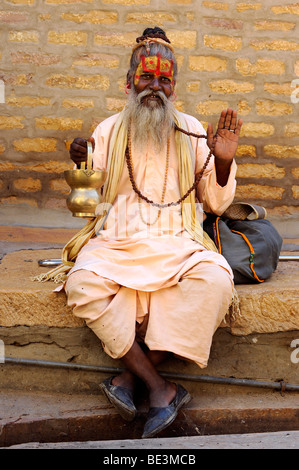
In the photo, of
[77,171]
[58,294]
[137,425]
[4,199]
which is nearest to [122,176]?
[77,171]

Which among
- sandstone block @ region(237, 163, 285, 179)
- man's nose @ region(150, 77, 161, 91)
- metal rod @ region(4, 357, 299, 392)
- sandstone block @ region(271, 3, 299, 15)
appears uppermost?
sandstone block @ region(271, 3, 299, 15)

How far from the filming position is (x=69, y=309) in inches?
115

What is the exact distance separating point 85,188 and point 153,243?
45 cm

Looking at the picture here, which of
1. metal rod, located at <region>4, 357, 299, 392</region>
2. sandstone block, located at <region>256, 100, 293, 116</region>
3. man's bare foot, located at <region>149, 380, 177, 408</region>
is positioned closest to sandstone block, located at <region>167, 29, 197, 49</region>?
sandstone block, located at <region>256, 100, 293, 116</region>

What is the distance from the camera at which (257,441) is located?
2367mm

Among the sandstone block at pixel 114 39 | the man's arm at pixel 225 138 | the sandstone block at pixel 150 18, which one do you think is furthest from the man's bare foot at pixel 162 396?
the sandstone block at pixel 150 18

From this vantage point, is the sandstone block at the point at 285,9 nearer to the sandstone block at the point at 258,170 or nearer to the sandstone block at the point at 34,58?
the sandstone block at the point at 258,170

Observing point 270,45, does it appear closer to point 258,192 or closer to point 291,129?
point 291,129

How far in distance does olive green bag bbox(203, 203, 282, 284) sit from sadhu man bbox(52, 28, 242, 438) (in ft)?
0.30

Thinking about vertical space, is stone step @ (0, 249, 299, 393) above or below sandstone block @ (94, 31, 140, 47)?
below

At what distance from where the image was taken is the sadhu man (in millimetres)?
2607

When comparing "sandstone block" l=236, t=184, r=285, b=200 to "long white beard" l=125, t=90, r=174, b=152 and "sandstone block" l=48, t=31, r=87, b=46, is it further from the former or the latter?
"long white beard" l=125, t=90, r=174, b=152

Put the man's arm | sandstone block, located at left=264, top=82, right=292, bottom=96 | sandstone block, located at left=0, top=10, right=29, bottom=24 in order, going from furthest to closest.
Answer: sandstone block, located at left=264, top=82, right=292, bottom=96
sandstone block, located at left=0, top=10, right=29, bottom=24
the man's arm

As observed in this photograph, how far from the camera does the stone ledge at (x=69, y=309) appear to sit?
114 inches
